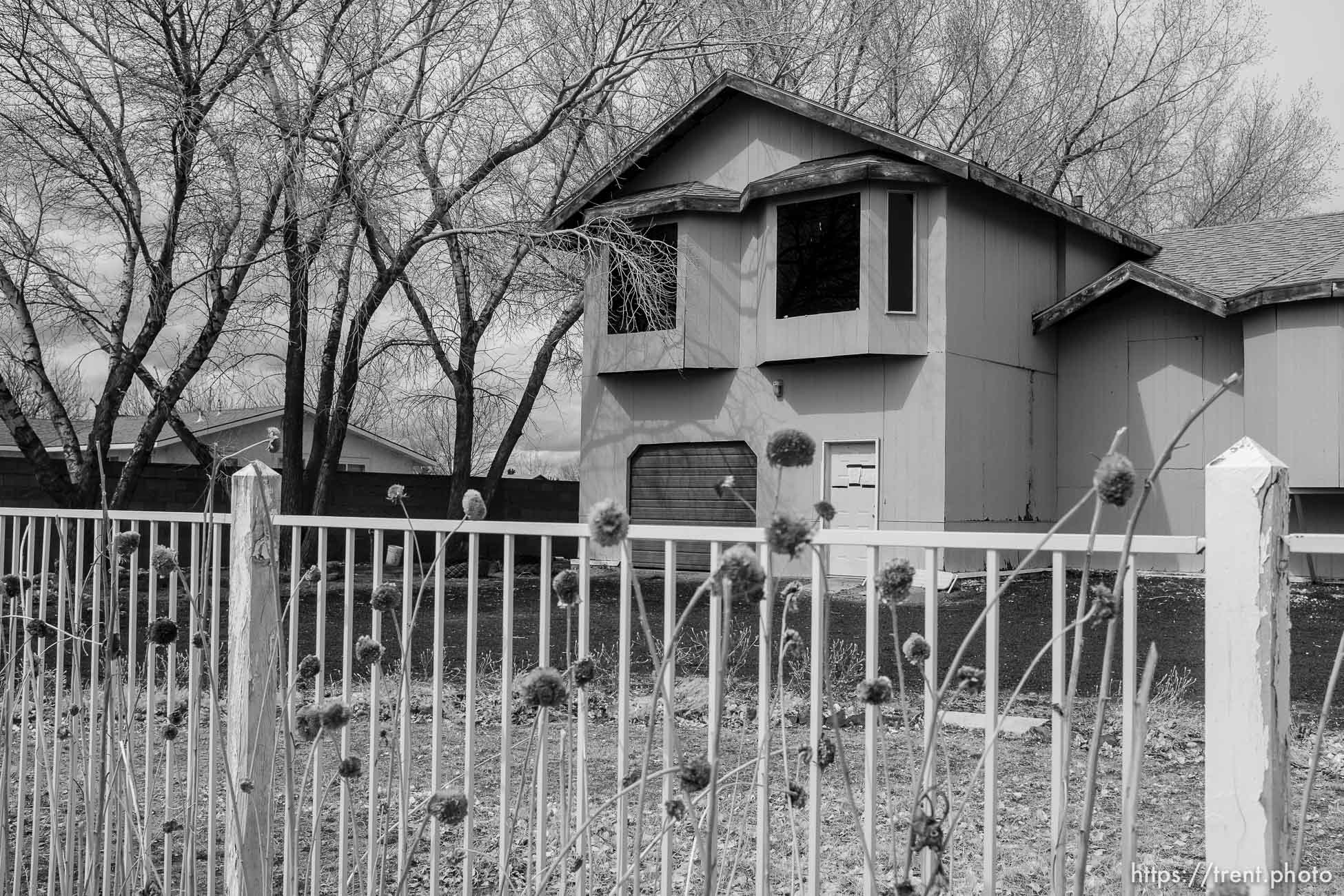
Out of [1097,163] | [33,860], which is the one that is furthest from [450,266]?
[1097,163]

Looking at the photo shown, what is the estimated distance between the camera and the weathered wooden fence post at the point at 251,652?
2.83 metres

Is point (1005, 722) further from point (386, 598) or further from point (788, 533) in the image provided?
point (788, 533)

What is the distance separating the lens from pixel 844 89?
2044 cm

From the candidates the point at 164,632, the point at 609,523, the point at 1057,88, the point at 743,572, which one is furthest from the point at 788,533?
the point at 1057,88

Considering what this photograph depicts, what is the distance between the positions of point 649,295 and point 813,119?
119 inches

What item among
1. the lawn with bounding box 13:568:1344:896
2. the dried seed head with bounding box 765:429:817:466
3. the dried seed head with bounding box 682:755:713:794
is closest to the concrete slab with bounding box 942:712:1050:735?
the lawn with bounding box 13:568:1344:896

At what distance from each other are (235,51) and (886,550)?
7782 millimetres

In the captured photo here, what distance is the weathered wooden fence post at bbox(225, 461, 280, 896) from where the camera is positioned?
2.83 metres

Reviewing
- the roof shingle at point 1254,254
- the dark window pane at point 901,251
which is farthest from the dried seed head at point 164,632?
the roof shingle at point 1254,254

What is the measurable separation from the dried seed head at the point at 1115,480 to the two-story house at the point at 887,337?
38.0 feet

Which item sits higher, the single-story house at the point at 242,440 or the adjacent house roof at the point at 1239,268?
the adjacent house roof at the point at 1239,268

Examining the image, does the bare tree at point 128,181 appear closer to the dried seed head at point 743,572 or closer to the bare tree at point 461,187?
the bare tree at point 461,187

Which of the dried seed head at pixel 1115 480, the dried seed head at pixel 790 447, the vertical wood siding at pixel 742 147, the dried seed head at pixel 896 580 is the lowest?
the dried seed head at pixel 896 580

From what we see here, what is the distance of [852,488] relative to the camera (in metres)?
13.5
